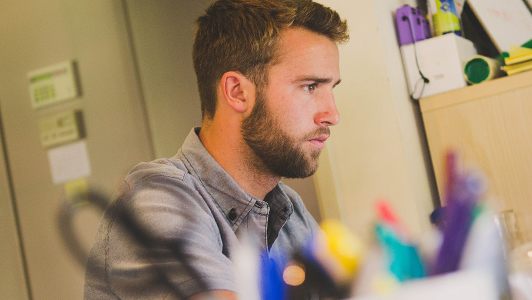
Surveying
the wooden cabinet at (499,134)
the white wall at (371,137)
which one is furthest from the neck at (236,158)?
the wooden cabinet at (499,134)

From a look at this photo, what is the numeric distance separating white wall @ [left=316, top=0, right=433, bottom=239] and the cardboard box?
0.03 m

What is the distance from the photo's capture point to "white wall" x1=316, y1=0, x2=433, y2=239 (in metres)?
1.12

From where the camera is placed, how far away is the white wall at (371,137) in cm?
112

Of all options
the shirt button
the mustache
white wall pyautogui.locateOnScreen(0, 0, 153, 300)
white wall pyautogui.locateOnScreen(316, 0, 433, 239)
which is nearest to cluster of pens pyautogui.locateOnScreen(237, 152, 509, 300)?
the shirt button

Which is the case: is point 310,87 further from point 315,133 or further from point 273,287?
point 273,287

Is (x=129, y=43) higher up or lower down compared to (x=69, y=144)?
higher up

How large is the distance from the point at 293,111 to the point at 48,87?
80 centimetres

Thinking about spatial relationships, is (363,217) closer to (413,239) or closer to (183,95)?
(183,95)

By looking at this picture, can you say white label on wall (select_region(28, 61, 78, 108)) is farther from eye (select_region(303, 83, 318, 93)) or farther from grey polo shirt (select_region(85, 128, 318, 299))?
eye (select_region(303, 83, 318, 93))

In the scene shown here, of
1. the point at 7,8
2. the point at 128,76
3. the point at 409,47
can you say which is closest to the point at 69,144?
the point at 128,76

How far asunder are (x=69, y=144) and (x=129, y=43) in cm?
37

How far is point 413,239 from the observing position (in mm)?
220

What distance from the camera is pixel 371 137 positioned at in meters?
1.16

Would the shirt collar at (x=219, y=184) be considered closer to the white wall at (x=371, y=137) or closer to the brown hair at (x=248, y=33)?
the brown hair at (x=248, y=33)
